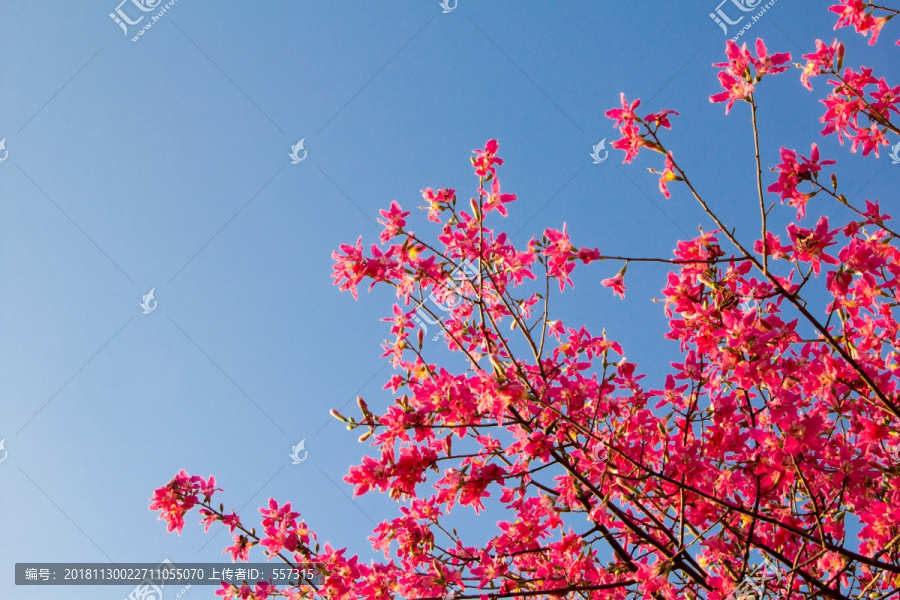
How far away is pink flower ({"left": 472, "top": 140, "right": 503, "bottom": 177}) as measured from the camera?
2.74m

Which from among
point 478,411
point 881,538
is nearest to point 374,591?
point 478,411

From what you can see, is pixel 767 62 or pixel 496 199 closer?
pixel 767 62

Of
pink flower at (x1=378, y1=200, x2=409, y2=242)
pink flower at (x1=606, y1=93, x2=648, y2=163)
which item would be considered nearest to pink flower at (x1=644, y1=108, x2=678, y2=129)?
pink flower at (x1=606, y1=93, x2=648, y2=163)

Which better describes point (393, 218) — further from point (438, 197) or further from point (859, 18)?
point (859, 18)

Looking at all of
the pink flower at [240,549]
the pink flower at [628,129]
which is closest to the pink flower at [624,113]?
the pink flower at [628,129]

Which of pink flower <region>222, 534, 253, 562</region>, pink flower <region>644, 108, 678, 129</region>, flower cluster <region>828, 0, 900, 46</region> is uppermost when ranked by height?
flower cluster <region>828, 0, 900, 46</region>

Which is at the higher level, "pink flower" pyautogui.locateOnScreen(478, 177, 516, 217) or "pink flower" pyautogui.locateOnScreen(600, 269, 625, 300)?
"pink flower" pyautogui.locateOnScreen(478, 177, 516, 217)

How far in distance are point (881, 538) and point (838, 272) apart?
1.08 meters

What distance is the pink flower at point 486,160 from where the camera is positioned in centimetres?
274

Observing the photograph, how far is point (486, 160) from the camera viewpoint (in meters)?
2.76

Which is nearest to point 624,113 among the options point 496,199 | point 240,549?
point 496,199

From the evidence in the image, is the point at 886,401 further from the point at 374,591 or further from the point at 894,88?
the point at 374,591

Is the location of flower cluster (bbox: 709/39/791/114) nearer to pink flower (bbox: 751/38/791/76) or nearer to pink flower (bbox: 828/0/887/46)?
pink flower (bbox: 751/38/791/76)

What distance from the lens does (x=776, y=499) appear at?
108 inches
